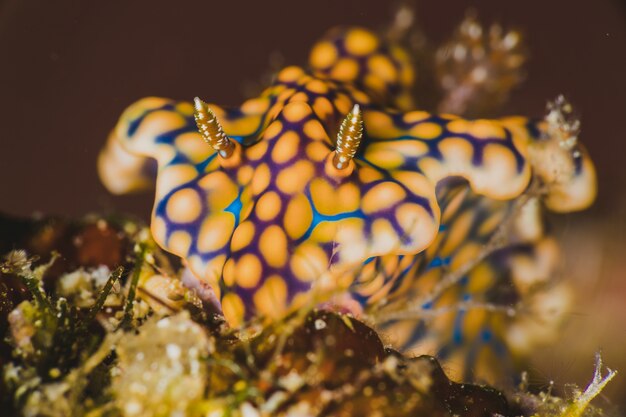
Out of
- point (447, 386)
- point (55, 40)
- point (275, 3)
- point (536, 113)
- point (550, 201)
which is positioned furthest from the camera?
point (275, 3)

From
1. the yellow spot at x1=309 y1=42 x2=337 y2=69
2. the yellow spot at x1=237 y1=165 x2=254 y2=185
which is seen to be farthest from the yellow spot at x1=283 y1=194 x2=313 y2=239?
the yellow spot at x1=309 y1=42 x2=337 y2=69

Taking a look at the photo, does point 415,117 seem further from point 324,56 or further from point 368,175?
point 324,56

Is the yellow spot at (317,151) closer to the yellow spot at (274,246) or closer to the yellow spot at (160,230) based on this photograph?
the yellow spot at (274,246)

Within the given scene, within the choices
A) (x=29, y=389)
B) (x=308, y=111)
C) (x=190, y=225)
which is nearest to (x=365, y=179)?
(x=308, y=111)

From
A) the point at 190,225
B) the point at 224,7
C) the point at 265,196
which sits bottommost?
the point at 190,225

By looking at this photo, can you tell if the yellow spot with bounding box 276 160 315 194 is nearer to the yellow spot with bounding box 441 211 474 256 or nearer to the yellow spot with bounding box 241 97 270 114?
the yellow spot with bounding box 241 97 270 114

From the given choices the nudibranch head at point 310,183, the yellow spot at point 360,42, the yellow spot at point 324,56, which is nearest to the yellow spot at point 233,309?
the nudibranch head at point 310,183

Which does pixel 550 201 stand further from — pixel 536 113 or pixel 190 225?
pixel 190 225
